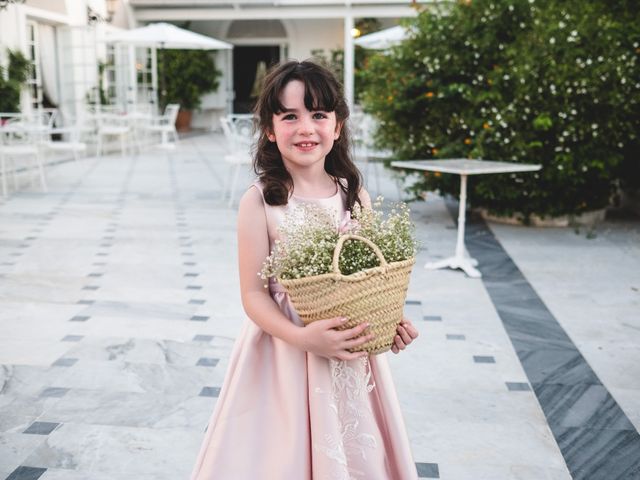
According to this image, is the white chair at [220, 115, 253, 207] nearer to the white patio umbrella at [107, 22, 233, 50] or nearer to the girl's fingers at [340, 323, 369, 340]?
the white patio umbrella at [107, 22, 233, 50]

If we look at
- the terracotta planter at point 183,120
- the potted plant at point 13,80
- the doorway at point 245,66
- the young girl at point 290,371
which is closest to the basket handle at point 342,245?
the young girl at point 290,371

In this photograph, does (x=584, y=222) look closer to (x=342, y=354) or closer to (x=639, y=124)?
(x=639, y=124)

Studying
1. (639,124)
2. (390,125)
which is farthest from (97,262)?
(639,124)

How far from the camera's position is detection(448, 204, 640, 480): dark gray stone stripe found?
8.35 feet

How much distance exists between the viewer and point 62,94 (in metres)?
14.2

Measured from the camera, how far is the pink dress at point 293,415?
1.60 metres

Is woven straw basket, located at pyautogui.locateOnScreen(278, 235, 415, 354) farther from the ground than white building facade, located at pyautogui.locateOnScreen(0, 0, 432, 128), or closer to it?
closer to it

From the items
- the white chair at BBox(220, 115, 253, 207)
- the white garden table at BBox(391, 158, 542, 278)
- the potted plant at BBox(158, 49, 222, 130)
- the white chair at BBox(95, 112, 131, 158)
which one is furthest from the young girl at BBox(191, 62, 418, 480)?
the potted plant at BBox(158, 49, 222, 130)

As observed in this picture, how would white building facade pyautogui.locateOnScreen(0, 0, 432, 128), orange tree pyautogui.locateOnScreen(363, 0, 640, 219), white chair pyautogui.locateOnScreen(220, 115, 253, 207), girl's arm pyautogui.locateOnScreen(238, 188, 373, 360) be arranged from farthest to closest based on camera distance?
white building facade pyautogui.locateOnScreen(0, 0, 432, 128), white chair pyautogui.locateOnScreen(220, 115, 253, 207), orange tree pyautogui.locateOnScreen(363, 0, 640, 219), girl's arm pyautogui.locateOnScreen(238, 188, 373, 360)

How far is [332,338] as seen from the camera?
4.58ft

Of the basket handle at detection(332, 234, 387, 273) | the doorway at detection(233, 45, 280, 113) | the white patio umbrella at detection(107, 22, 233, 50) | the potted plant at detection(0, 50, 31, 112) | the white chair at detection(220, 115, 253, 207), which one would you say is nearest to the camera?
the basket handle at detection(332, 234, 387, 273)

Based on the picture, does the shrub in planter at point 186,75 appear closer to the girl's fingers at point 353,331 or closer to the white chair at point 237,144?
the white chair at point 237,144

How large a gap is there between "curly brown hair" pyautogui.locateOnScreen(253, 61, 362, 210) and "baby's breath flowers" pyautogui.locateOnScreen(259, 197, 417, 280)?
146 millimetres

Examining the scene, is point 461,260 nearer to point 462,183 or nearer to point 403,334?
point 462,183
